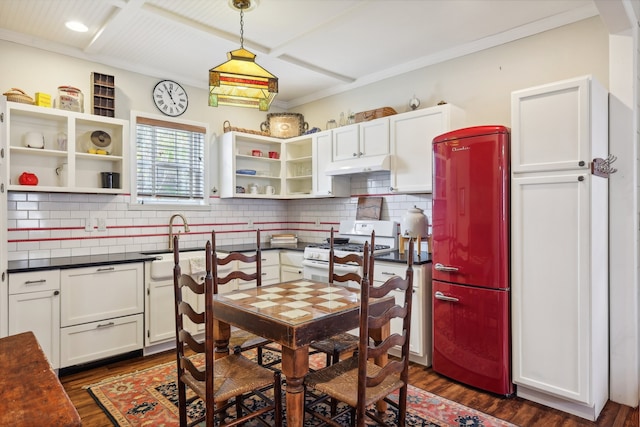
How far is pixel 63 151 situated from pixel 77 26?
1033 mm

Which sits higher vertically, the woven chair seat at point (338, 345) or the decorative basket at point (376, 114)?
the decorative basket at point (376, 114)

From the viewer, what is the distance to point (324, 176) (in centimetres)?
445

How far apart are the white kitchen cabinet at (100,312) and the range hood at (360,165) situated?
2130mm

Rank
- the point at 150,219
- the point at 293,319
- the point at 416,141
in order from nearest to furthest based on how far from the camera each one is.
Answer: the point at 293,319 → the point at 416,141 → the point at 150,219

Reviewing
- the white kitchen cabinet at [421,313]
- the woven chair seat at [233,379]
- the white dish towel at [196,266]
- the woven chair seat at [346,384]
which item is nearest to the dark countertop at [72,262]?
the white dish towel at [196,266]

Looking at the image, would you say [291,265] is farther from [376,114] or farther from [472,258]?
[472,258]

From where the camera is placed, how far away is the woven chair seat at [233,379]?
1854 mm

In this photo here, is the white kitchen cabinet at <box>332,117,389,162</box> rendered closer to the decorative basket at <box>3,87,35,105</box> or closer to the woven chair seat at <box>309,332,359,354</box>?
the woven chair seat at <box>309,332,359,354</box>

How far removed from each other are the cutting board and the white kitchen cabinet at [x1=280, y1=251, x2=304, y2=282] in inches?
32.3

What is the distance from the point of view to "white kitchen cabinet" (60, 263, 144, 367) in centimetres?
307

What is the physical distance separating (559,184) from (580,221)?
0.26m

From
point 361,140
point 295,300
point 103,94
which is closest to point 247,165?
point 361,140

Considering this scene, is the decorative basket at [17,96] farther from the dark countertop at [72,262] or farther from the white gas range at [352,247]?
the white gas range at [352,247]

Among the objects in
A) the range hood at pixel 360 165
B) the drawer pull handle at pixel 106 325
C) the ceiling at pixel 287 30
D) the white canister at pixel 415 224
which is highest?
the ceiling at pixel 287 30
